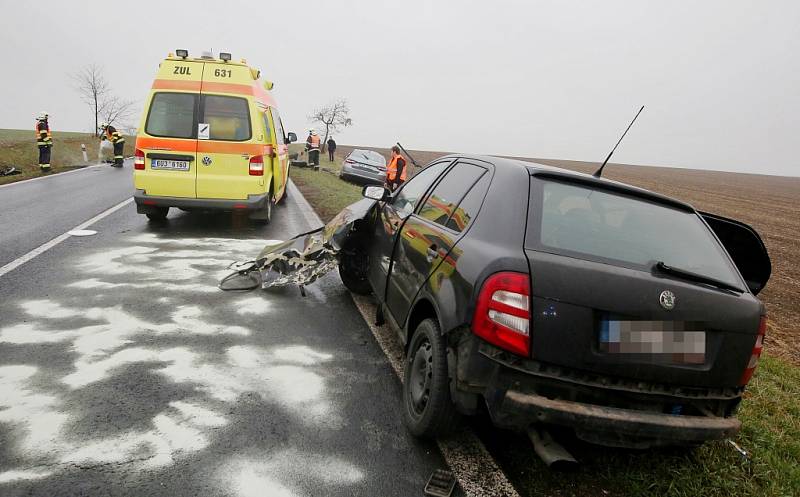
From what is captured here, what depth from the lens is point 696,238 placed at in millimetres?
2883

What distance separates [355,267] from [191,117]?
3943 mm

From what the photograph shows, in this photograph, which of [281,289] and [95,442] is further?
[281,289]

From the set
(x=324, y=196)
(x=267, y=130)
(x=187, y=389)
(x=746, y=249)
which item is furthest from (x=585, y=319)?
(x=324, y=196)

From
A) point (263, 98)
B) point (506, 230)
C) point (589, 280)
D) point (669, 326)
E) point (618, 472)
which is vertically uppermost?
point (263, 98)

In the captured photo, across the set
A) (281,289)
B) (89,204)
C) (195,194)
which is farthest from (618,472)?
(89,204)

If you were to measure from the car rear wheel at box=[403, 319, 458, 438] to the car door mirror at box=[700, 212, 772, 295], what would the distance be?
208 centimetres

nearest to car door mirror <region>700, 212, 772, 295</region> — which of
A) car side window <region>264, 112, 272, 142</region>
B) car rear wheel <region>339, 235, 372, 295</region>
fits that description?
car rear wheel <region>339, 235, 372, 295</region>

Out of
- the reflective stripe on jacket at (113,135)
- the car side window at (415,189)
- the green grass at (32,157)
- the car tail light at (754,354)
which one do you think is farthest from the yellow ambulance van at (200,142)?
the reflective stripe on jacket at (113,135)

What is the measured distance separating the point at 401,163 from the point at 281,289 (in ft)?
30.7

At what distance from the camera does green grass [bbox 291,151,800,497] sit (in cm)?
268

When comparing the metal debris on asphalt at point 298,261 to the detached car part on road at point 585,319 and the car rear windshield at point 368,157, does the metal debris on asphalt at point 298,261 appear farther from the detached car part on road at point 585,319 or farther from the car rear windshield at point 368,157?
the car rear windshield at point 368,157

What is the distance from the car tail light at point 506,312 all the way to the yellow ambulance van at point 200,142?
600cm

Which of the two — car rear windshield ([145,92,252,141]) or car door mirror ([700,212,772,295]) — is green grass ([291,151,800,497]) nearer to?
car door mirror ([700,212,772,295])

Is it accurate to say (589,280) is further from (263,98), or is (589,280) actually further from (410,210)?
(263,98)
